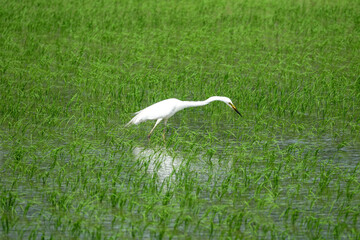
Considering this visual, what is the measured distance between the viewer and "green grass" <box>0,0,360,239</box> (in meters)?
7.21

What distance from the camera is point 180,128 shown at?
11.4 m

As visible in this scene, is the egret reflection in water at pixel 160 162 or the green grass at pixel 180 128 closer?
the green grass at pixel 180 128

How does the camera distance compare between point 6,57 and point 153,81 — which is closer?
point 153,81

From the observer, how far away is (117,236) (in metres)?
6.57

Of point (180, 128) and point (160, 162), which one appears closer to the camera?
point (160, 162)

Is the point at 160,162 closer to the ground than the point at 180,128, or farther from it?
farther from it

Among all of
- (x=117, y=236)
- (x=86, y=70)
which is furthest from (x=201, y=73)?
(x=117, y=236)

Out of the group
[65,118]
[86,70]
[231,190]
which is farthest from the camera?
[86,70]

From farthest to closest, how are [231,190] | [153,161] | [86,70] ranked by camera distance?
[86,70]
[153,161]
[231,190]

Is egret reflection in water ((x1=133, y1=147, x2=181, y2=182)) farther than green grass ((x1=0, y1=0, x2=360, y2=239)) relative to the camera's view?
Yes

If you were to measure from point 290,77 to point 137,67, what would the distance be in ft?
11.8

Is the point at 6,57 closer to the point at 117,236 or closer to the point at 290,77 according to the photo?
the point at 290,77

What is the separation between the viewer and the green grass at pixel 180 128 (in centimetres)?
721

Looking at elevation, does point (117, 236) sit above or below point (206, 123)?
above
